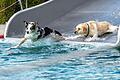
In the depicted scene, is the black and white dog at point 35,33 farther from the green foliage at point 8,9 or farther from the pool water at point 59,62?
the green foliage at point 8,9

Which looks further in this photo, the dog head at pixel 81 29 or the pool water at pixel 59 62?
the dog head at pixel 81 29

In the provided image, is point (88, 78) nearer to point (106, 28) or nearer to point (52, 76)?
point (52, 76)

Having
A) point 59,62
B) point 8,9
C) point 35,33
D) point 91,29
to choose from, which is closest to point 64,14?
point 8,9

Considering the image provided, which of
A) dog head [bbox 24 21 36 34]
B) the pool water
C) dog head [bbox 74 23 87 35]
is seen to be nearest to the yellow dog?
dog head [bbox 74 23 87 35]

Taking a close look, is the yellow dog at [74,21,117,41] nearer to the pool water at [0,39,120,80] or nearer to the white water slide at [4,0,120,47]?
the pool water at [0,39,120,80]

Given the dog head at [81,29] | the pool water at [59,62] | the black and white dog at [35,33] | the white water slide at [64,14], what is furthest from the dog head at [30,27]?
the white water slide at [64,14]

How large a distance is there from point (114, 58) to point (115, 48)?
1117 mm

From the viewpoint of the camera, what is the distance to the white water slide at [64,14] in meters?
12.6

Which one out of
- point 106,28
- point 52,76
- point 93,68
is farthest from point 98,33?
point 52,76

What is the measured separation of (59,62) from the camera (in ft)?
27.9

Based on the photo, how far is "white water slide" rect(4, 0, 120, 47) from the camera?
41.4ft

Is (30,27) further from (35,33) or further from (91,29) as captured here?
(91,29)

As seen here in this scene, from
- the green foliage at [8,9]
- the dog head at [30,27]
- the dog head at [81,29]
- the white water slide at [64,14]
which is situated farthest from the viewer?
the green foliage at [8,9]

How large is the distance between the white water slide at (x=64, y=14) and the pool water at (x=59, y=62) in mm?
1697
